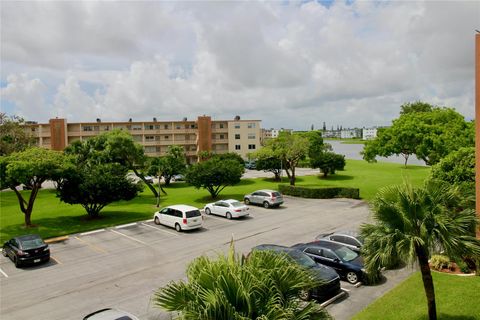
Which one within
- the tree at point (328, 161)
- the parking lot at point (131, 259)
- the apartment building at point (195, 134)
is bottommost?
the parking lot at point (131, 259)

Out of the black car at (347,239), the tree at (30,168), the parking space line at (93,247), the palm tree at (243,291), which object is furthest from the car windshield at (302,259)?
the tree at (30,168)

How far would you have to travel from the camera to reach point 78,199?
28531 mm

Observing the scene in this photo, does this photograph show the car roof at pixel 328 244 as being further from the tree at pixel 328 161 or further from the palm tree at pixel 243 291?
the tree at pixel 328 161

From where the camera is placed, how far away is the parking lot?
1442 centimetres

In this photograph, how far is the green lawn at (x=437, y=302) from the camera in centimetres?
1095

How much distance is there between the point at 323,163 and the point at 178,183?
21.1 meters

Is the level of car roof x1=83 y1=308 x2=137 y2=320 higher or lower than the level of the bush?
lower

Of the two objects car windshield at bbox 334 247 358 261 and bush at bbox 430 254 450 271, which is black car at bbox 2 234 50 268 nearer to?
car windshield at bbox 334 247 358 261

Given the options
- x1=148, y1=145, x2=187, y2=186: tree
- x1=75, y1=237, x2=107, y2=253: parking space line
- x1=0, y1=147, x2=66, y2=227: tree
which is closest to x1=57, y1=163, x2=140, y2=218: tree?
x1=0, y1=147, x2=66, y2=227: tree

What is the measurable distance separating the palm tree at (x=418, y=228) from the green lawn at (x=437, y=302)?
1200 millimetres

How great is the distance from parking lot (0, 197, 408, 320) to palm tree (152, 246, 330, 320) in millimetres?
6769

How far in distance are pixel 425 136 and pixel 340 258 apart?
24.8 meters

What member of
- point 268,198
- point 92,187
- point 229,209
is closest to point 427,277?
point 229,209

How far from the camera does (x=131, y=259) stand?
1988 cm
